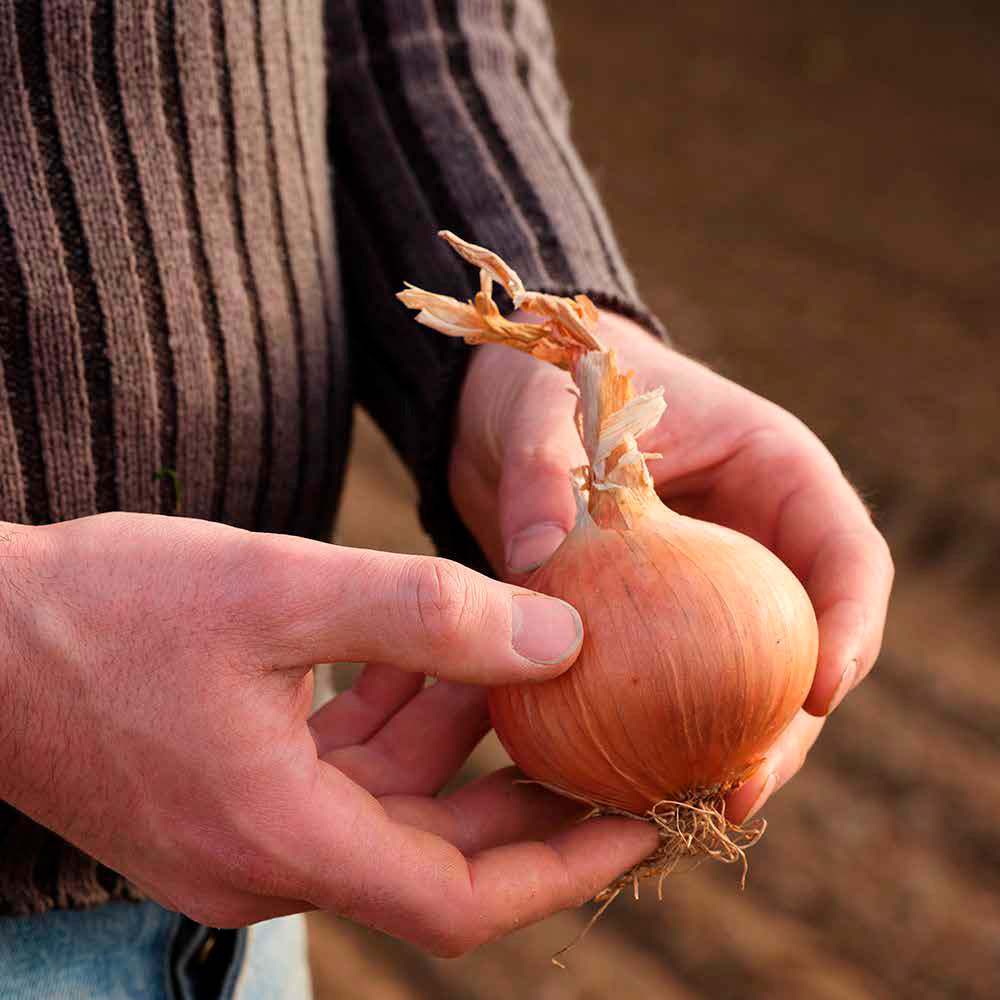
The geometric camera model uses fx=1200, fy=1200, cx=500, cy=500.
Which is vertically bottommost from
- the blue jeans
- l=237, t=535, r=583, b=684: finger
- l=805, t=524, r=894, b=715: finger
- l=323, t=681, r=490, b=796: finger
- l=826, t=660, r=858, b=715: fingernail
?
the blue jeans

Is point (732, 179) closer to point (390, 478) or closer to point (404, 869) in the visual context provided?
point (390, 478)

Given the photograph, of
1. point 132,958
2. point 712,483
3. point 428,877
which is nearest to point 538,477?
point 712,483

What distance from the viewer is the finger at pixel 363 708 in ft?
3.07

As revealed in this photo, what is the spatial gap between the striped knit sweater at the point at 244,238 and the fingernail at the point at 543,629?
36cm

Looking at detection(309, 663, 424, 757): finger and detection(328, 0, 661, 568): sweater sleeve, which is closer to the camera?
detection(309, 663, 424, 757): finger

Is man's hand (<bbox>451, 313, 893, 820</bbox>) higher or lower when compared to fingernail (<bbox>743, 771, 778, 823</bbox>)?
higher

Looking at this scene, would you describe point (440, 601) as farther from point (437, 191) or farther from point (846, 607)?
point (437, 191)

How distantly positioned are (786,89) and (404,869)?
5374mm

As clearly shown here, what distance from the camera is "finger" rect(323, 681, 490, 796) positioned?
2.90ft

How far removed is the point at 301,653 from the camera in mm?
714

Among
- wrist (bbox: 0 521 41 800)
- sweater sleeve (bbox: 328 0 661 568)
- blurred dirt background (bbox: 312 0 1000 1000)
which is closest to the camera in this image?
wrist (bbox: 0 521 41 800)

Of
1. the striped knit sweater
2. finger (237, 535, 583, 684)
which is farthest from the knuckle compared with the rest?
the striped knit sweater

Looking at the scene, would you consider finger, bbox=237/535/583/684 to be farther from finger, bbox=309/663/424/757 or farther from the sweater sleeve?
the sweater sleeve

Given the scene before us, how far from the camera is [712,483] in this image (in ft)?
3.43
